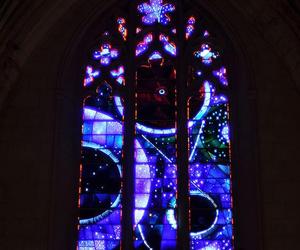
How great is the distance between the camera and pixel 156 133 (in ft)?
36.0

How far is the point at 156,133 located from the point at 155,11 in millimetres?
1764

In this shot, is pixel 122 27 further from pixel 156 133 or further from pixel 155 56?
pixel 156 133

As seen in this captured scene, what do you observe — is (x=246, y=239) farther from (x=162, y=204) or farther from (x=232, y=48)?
(x=232, y=48)

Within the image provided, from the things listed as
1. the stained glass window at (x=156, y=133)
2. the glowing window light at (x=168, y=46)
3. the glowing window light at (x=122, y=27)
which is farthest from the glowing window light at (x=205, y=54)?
the glowing window light at (x=122, y=27)

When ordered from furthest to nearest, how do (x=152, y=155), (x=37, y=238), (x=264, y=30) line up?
(x=152, y=155)
(x=37, y=238)
(x=264, y=30)

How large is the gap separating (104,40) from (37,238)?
9.44 ft

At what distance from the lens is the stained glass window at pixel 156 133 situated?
1055 centimetres

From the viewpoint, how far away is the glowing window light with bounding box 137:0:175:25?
11.5 meters

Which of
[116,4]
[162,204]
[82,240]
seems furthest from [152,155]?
[116,4]

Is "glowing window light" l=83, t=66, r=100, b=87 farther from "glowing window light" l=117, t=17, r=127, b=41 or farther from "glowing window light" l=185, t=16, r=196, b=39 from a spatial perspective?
"glowing window light" l=185, t=16, r=196, b=39

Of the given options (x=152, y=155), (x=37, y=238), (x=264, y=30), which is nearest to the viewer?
(x=264, y=30)

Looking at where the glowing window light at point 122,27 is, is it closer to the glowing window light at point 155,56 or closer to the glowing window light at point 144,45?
the glowing window light at point 144,45

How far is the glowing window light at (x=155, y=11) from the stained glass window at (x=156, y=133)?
0.5 inches

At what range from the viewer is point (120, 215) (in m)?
10.6
